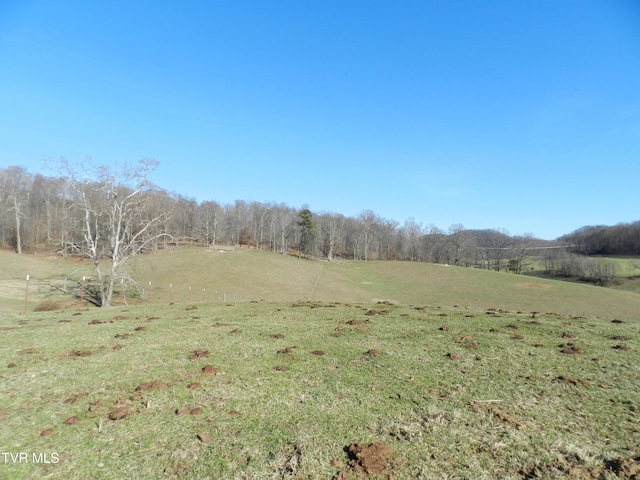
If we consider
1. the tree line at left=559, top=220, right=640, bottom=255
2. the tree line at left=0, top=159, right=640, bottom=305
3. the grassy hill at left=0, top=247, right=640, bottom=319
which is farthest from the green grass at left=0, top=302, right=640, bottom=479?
the tree line at left=559, top=220, right=640, bottom=255

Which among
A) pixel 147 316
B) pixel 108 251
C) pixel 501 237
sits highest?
pixel 501 237

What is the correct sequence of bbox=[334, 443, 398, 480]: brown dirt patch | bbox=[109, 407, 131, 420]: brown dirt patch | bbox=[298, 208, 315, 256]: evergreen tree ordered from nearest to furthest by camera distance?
bbox=[334, 443, 398, 480]: brown dirt patch, bbox=[109, 407, 131, 420]: brown dirt patch, bbox=[298, 208, 315, 256]: evergreen tree

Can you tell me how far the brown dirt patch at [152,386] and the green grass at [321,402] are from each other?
0.40 ft

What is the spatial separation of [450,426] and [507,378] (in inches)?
82.0

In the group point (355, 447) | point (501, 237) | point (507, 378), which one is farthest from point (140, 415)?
point (501, 237)

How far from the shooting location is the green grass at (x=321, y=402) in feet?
10.3

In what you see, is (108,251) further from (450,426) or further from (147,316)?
(450,426)

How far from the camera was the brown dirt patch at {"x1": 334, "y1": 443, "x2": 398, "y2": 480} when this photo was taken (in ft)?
9.68

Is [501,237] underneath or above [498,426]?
above

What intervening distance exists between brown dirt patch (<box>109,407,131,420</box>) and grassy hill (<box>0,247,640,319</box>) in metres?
27.9

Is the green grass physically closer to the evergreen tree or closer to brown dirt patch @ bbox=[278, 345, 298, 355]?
brown dirt patch @ bbox=[278, 345, 298, 355]

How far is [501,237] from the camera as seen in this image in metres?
111

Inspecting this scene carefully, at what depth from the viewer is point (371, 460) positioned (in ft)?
10.2

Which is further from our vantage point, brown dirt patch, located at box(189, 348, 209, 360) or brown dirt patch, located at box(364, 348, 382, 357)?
brown dirt patch, located at box(364, 348, 382, 357)
